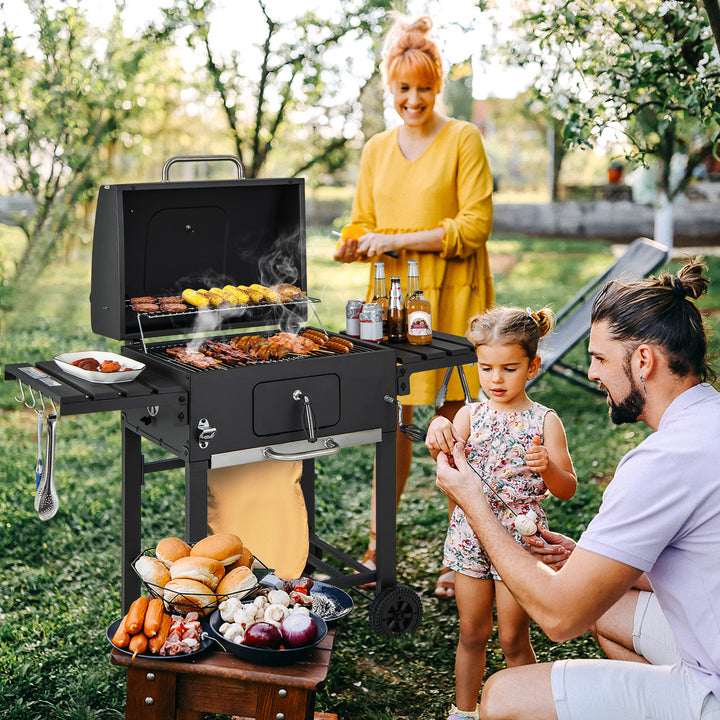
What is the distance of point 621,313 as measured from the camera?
1.98 meters

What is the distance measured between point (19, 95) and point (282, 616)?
615 centimetres

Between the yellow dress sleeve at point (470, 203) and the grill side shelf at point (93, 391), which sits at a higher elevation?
the yellow dress sleeve at point (470, 203)

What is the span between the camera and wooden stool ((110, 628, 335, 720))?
76.5 inches

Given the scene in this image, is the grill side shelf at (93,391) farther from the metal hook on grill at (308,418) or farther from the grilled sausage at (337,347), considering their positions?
the grilled sausage at (337,347)

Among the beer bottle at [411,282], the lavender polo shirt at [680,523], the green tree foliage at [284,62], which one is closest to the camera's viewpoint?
the lavender polo shirt at [680,523]

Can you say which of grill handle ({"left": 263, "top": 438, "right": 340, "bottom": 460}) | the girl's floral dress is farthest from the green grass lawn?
grill handle ({"left": 263, "top": 438, "right": 340, "bottom": 460})

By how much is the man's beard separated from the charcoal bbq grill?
41.0 inches

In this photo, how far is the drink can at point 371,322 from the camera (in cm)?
324

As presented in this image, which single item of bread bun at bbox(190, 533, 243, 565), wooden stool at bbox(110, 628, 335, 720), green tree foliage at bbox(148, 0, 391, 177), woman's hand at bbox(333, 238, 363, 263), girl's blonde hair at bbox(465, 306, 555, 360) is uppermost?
green tree foliage at bbox(148, 0, 391, 177)

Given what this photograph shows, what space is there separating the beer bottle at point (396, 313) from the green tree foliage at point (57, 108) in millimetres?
4500

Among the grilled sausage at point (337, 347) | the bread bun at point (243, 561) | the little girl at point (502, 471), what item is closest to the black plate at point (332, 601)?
the bread bun at point (243, 561)

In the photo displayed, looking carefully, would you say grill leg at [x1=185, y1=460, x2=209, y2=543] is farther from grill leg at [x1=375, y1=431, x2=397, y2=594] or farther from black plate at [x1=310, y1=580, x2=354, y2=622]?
grill leg at [x1=375, y1=431, x2=397, y2=594]

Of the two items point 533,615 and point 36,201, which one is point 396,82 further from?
point 36,201

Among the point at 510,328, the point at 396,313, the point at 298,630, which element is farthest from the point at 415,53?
the point at 298,630
